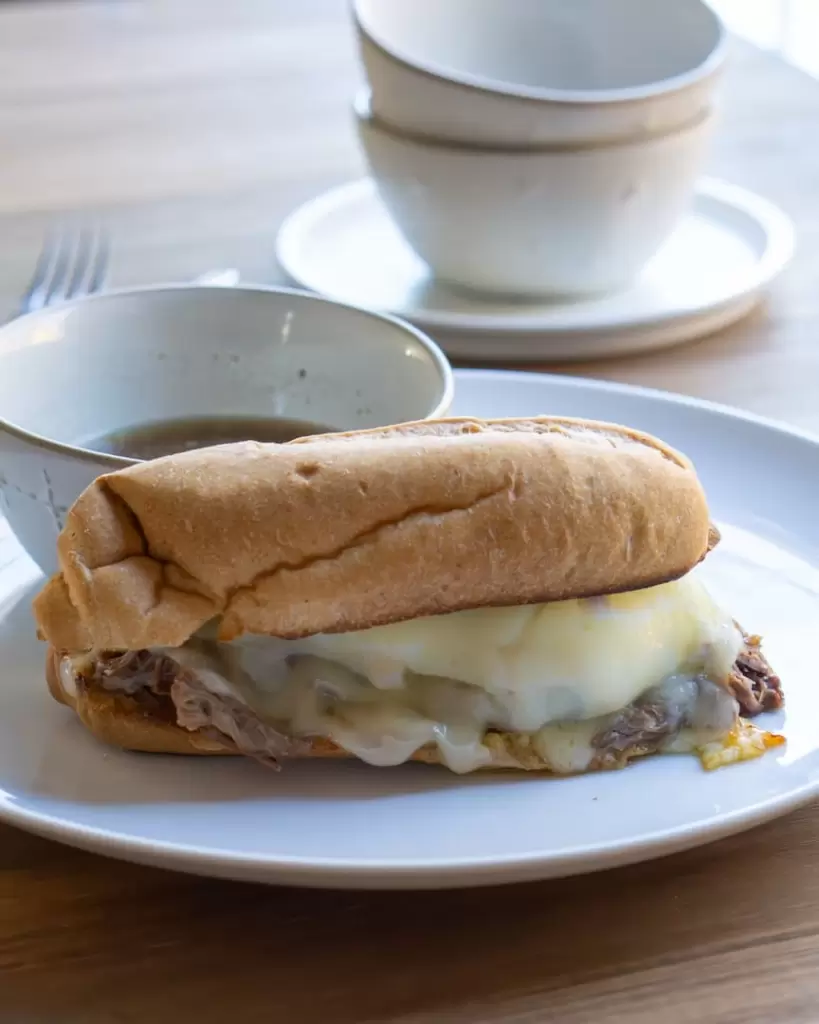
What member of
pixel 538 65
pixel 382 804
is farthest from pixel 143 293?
pixel 538 65

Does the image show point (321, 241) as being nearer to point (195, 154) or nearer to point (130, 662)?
point (195, 154)

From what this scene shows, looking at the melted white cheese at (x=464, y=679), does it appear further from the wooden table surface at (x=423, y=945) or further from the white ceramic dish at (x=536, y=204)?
the white ceramic dish at (x=536, y=204)

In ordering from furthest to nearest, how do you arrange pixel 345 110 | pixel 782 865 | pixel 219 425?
1. pixel 345 110
2. pixel 219 425
3. pixel 782 865

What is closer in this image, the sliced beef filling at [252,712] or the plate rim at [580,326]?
the sliced beef filling at [252,712]

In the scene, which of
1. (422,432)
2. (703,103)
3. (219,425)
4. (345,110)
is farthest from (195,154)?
(422,432)

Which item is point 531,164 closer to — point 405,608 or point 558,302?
point 558,302

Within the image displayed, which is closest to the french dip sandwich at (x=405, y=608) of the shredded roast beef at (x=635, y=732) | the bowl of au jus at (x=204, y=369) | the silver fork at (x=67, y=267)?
the shredded roast beef at (x=635, y=732)

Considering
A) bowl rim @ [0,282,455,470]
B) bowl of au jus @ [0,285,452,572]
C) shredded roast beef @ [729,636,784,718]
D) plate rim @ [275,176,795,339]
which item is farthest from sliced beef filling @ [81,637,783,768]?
plate rim @ [275,176,795,339]
